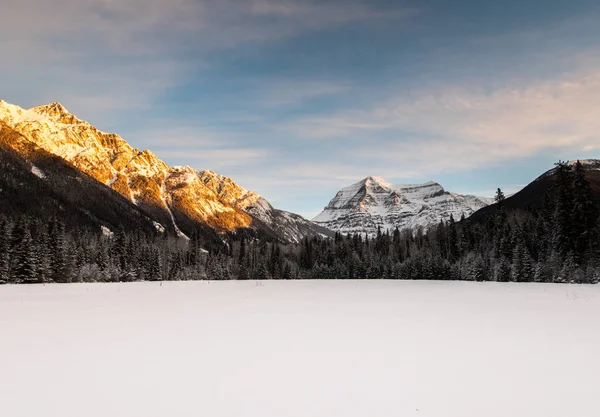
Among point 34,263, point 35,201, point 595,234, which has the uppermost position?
point 35,201

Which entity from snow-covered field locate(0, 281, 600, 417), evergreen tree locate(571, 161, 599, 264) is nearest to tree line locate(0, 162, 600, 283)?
evergreen tree locate(571, 161, 599, 264)

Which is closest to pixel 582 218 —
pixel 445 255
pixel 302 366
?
pixel 302 366

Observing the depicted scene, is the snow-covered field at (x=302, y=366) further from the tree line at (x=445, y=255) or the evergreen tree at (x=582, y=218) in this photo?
the tree line at (x=445, y=255)

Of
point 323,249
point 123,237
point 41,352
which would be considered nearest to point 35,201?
point 123,237

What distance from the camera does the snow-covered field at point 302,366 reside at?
562cm

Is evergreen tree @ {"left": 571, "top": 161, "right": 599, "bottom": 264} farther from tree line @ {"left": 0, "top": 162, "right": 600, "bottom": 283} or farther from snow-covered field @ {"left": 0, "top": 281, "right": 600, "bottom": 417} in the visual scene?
snow-covered field @ {"left": 0, "top": 281, "right": 600, "bottom": 417}

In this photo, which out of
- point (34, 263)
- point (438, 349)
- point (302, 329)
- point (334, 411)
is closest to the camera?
point (334, 411)

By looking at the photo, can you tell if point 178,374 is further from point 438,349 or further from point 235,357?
point 438,349

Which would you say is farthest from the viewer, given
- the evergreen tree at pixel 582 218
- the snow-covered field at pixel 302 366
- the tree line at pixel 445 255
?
the tree line at pixel 445 255

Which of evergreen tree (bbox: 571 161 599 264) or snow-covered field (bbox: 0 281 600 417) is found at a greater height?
evergreen tree (bbox: 571 161 599 264)

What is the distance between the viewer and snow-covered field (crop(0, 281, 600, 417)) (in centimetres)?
562

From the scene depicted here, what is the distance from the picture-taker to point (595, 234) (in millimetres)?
45750

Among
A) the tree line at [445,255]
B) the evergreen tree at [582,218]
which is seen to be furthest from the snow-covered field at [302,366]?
the tree line at [445,255]

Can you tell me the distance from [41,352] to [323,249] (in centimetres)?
14743
